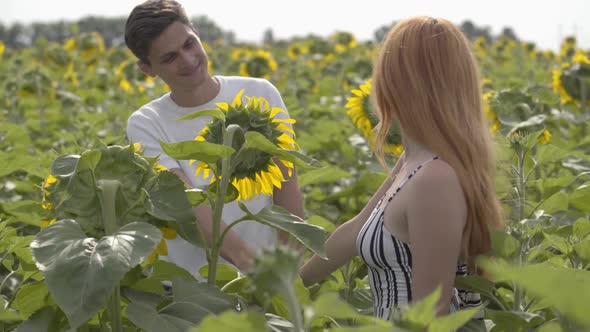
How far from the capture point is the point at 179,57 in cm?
183

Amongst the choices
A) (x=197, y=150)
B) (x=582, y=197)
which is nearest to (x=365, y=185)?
(x=582, y=197)

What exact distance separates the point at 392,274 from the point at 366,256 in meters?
0.05

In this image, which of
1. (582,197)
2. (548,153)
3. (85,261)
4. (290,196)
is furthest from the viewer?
(290,196)

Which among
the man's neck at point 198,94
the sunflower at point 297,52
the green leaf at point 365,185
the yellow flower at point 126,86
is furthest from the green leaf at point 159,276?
the sunflower at point 297,52

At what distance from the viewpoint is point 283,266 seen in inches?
23.9

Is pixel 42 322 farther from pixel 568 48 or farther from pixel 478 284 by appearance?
pixel 568 48

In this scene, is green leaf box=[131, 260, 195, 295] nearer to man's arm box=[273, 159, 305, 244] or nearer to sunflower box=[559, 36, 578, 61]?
man's arm box=[273, 159, 305, 244]

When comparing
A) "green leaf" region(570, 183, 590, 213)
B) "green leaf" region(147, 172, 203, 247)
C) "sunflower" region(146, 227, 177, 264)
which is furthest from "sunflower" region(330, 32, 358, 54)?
"green leaf" region(147, 172, 203, 247)

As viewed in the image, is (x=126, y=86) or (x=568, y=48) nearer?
(x=126, y=86)

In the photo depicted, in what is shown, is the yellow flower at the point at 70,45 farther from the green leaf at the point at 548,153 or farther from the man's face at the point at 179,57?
the green leaf at the point at 548,153

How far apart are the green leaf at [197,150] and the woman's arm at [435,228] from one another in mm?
282

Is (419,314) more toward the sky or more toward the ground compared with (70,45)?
more toward the sky

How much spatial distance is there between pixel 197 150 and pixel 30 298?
0.91 ft

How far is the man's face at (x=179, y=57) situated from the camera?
182 cm
